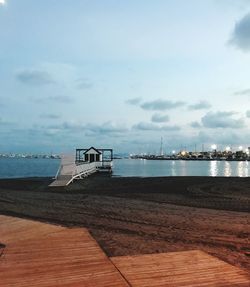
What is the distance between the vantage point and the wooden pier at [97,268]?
4648 mm

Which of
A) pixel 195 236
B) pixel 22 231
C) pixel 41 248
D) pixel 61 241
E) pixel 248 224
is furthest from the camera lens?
pixel 248 224

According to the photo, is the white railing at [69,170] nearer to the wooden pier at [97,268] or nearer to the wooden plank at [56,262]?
the wooden plank at [56,262]

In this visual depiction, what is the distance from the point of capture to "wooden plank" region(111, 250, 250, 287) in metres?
4.68

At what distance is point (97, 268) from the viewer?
16.9 feet

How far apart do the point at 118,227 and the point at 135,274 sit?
5338mm

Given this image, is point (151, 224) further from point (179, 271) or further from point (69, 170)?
point (69, 170)

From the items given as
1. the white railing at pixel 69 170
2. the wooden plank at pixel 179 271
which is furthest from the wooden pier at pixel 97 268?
the white railing at pixel 69 170

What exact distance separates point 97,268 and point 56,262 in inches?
26.8

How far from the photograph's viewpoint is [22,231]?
8250 mm

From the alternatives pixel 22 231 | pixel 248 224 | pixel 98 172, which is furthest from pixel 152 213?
pixel 98 172

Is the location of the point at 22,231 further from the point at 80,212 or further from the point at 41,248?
the point at 80,212

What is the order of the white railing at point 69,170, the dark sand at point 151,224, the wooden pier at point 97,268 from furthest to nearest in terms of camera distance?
the white railing at point 69,170
the dark sand at point 151,224
the wooden pier at point 97,268

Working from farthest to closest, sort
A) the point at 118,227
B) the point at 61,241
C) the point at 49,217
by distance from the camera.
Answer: the point at 49,217 < the point at 118,227 < the point at 61,241

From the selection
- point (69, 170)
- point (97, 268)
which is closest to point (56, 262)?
point (97, 268)
